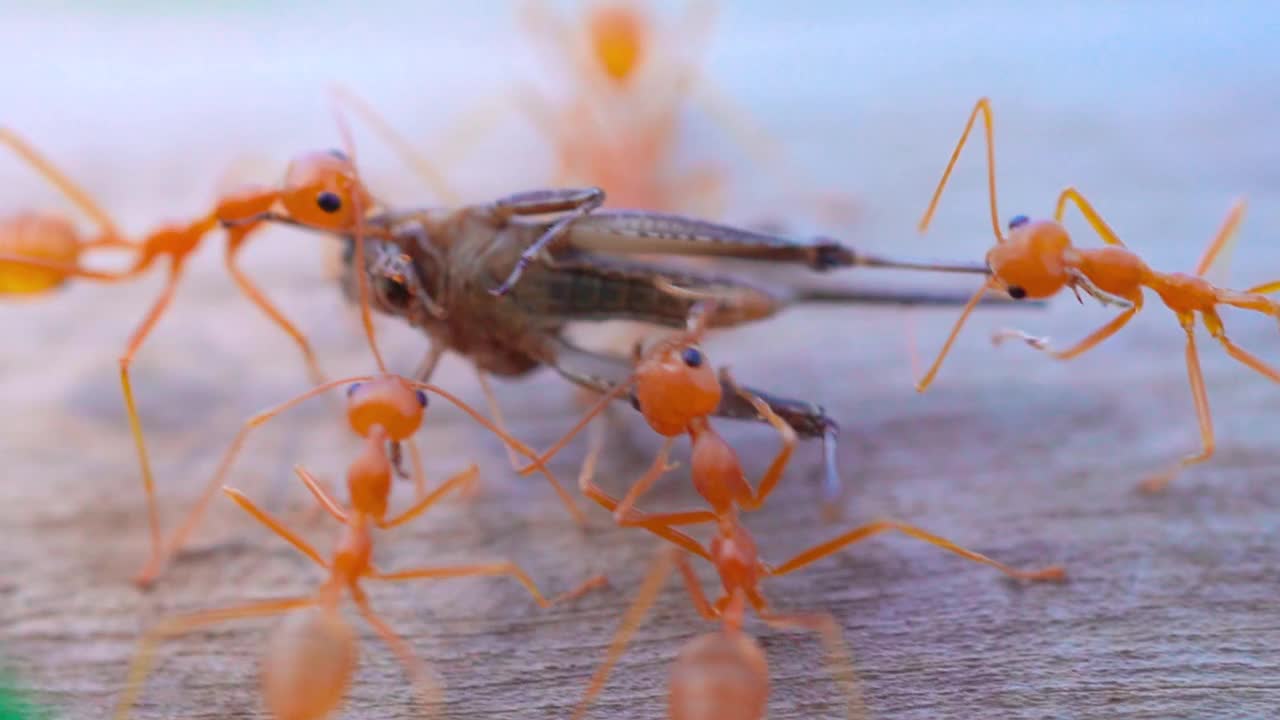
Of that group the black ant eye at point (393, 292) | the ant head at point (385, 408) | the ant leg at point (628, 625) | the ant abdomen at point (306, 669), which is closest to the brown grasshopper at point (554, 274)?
the black ant eye at point (393, 292)

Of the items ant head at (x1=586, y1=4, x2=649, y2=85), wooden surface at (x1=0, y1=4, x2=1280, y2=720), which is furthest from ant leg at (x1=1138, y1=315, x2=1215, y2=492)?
ant head at (x1=586, y1=4, x2=649, y2=85)

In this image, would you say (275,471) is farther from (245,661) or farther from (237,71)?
(237,71)

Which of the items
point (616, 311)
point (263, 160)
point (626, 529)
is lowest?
point (626, 529)

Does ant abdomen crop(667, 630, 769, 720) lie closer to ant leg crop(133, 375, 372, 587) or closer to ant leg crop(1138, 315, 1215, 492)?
ant leg crop(133, 375, 372, 587)

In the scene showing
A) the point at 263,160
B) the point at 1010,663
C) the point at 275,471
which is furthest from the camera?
the point at 263,160

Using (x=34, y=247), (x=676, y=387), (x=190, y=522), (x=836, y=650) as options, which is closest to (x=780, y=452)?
(x=676, y=387)

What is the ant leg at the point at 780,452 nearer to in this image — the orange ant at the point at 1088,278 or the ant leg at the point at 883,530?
the ant leg at the point at 883,530

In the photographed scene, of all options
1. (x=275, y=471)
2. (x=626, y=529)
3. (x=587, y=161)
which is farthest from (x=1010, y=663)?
(x=587, y=161)

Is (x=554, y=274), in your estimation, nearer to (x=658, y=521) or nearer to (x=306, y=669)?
(x=658, y=521)
